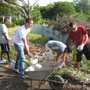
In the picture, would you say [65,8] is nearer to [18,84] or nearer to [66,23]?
[66,23]

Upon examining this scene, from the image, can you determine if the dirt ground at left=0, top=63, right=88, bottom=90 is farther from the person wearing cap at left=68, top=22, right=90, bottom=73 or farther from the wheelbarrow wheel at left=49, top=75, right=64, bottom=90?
the person wearing cap at left=68, top=22, right=90, bottom=73

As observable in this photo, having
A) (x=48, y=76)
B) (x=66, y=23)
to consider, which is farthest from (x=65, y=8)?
(x=48, y=76)

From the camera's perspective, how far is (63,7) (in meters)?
23.8

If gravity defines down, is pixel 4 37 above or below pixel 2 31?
below

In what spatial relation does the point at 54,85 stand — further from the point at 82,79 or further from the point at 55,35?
the point at 55,35

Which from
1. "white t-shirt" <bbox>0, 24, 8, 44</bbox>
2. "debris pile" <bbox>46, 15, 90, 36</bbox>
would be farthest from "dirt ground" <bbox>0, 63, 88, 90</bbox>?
"debris pile" <bbox>46, 15, 90, 36</bbox>

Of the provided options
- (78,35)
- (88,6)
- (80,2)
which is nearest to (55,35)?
(78,35)

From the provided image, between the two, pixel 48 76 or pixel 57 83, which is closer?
pixel 48 76

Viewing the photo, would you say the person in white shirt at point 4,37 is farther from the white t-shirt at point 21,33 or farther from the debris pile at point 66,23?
the debris pile at point 66,23

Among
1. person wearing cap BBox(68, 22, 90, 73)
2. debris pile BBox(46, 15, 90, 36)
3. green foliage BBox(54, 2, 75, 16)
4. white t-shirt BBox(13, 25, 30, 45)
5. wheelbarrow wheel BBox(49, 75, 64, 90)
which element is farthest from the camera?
green foliage BBox(54, 2, 75, 16)

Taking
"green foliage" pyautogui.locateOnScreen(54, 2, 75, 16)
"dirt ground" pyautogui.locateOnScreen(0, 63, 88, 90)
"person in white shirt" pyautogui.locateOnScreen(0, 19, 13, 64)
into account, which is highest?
"green foliage" pyautogui.locateOnScreen(54, 2, 75, 16)

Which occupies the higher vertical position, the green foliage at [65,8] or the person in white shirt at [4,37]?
the green foliage at [65,8]

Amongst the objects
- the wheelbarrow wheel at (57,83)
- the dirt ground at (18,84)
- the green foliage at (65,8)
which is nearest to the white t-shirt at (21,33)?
the dirt ground at (18,84)

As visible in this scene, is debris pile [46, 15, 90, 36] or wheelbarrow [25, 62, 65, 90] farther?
debris pile [46, 15, 90, 36]
